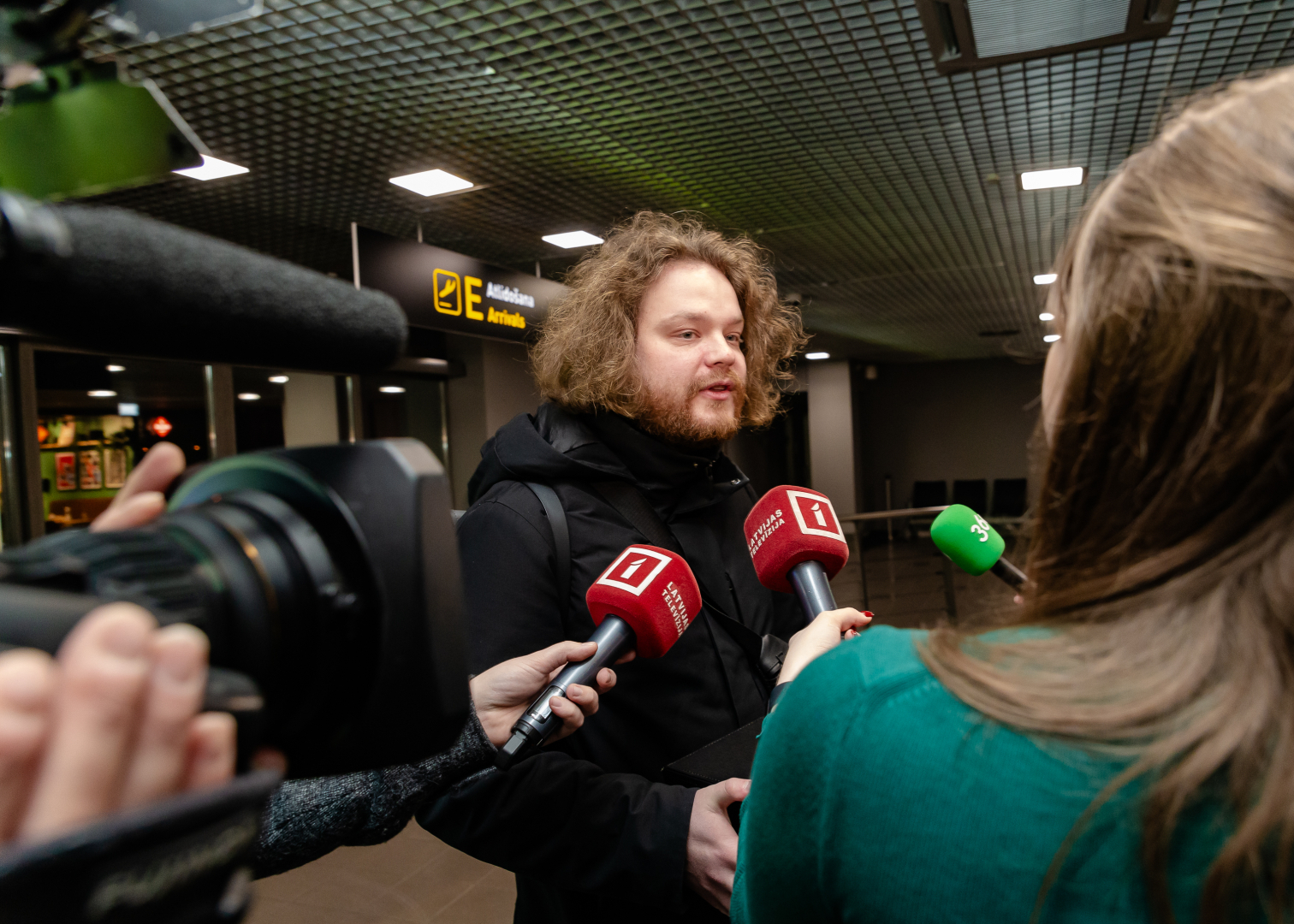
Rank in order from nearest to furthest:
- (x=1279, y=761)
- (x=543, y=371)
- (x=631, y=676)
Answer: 1. (x=1279, y=761)
2. (x=631, y=676)
3. (x=543, y=371)

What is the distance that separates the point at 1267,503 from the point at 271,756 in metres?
0.59

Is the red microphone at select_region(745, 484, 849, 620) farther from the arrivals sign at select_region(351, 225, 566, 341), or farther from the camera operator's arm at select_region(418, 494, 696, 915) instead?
the arrivals sign at select_region(351, 225, 566, 341)

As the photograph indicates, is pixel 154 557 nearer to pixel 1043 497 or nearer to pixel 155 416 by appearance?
pixel 1043 497

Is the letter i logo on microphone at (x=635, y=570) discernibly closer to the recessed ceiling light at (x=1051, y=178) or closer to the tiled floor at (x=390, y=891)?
the tiled floor at (x=390, y=891)

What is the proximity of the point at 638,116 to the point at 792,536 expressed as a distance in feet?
9.29

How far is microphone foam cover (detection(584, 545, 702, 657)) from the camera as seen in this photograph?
112 cm

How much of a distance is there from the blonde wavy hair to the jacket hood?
3.04ft

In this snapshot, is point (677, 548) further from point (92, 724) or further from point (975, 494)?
point (975, 494)

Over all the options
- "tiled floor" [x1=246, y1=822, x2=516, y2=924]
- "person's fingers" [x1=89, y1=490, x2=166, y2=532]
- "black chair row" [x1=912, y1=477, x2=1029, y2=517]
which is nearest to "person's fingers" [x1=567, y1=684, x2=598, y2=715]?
"person's fingers" [x1=89, y1=490, x2=166, y2=532]

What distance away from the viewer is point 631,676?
1.32 m

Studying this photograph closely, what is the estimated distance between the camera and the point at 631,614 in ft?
3.67

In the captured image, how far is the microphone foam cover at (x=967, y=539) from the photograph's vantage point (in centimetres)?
152

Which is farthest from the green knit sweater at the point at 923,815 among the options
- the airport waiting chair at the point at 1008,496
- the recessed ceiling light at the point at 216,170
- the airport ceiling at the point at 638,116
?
the airport waiting chair at the point at 1008,496

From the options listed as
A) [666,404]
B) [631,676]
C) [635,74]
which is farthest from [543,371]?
[635,74]
